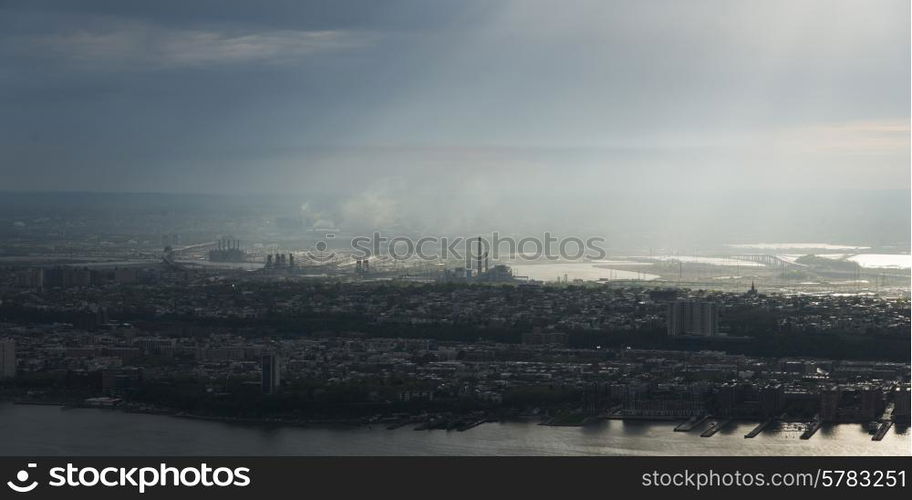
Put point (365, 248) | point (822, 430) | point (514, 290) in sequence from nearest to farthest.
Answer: point (822, 430), point (514, 290), point (365, 248)

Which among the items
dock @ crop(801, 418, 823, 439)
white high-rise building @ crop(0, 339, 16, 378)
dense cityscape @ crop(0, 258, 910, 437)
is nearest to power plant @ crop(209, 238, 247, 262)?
dense cityscape @ crop(0, 258, 910, 437)

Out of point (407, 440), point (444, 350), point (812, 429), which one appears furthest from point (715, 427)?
point (444, 350)

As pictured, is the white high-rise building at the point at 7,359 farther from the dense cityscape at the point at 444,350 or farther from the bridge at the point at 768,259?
the bridge at the point at 768,259

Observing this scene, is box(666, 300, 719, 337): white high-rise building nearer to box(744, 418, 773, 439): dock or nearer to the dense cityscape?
the dense cityscape

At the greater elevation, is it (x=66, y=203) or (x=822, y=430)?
(x=66, y=203)

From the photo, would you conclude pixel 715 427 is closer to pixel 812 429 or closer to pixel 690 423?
pixel 690 423

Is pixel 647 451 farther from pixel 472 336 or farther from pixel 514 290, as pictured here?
pixel 514 290

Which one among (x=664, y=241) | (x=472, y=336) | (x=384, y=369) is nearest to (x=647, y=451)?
(x=384, y=369)
